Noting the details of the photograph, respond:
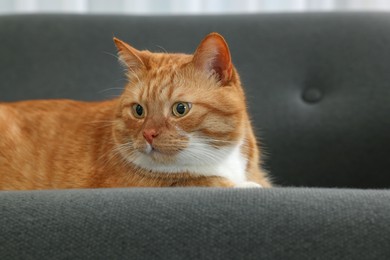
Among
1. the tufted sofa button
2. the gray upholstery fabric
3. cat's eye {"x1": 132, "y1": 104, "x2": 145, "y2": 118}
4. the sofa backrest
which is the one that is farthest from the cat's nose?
the tufted sofa button

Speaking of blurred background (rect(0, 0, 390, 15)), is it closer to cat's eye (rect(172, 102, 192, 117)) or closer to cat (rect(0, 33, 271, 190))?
cat (rect(0, 33, 271, 190))

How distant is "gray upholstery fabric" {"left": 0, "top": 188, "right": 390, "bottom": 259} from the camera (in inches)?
36.7

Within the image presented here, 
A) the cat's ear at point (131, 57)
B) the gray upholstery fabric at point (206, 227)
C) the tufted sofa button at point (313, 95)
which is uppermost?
the tufted sofa button at point (313, 95)

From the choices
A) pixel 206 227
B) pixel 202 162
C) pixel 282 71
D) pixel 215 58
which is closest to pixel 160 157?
pixel 202 162

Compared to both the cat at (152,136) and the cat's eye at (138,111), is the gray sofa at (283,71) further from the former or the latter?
the cat's eye at (138,111)

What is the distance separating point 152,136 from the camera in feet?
4.60

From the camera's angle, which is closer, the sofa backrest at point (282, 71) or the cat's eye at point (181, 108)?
the cat's eye at point (181, 108)

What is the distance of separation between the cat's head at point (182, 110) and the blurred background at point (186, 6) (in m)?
1.13

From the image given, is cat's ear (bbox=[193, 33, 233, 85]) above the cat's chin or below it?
above

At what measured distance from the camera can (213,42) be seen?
55.3 inches

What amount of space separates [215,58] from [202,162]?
0.95 feet

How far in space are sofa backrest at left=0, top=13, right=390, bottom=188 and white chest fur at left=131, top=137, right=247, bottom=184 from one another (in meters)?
0.57

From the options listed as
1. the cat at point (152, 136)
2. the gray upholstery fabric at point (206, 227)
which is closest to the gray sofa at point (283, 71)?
the cat at point (152, 136)

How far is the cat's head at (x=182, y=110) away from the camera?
1.42 m
